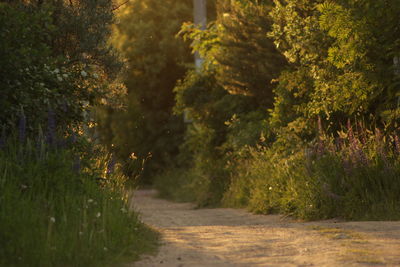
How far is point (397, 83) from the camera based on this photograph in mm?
14500

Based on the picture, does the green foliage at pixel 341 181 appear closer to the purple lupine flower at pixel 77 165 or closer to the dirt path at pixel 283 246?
the dirt path at pixel 283 246

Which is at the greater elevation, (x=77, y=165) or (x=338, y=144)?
(x=338, y=144)

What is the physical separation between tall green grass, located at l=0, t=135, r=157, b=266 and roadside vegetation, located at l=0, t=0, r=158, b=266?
0.01 m

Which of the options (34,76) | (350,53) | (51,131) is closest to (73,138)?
(51,131)

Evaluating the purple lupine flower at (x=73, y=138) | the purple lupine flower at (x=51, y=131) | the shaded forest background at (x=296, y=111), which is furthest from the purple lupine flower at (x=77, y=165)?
the shaded forest background at (x=296, y=111)

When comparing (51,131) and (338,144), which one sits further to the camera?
(338,144)

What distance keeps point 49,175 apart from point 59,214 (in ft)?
2.51

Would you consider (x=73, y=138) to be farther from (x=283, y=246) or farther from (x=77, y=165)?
(x=283, y=246)

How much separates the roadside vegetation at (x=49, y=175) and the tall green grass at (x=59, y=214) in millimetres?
10

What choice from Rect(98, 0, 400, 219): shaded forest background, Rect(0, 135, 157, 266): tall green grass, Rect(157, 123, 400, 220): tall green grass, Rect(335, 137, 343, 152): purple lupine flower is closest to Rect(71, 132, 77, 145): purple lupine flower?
Rect(0, 135, 157, 266): tall green grass

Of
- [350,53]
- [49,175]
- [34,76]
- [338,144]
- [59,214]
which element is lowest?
[59,214]

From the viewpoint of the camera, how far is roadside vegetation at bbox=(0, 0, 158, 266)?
823 cm

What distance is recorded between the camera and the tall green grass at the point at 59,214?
8.12m

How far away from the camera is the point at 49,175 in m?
9.76
